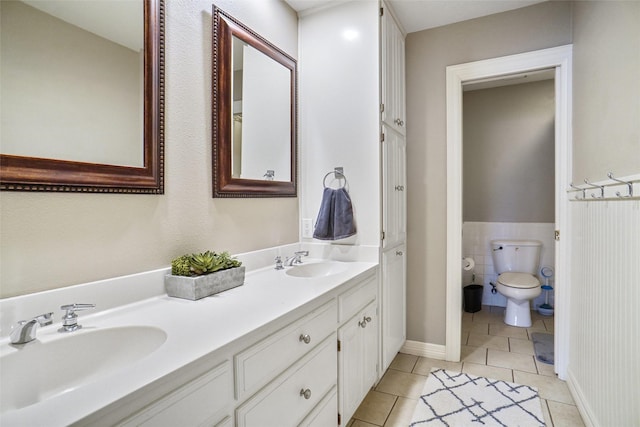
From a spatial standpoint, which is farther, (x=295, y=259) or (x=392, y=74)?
(x=392, y=74)

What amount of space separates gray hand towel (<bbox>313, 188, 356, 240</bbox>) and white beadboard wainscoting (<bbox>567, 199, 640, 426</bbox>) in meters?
1.21

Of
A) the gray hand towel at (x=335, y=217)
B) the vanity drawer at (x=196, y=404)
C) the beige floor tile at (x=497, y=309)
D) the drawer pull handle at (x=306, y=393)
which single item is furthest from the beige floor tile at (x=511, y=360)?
the vanity drawer at (x=196, y=404)

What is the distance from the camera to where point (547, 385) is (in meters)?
2.15

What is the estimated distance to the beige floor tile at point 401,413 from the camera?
1798 millimetres

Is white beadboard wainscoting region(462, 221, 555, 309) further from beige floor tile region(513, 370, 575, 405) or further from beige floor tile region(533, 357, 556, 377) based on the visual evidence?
beige floor tile region(513, 370, 575, 405)

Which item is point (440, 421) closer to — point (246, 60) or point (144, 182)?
point (144, 182)

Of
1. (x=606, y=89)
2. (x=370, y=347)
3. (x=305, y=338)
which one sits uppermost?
(x=606, y=89)

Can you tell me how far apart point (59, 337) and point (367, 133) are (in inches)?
67.7

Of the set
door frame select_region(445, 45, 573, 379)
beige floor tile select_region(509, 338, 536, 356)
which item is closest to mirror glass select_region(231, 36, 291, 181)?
door frame select_region(445, 45, 573, 379)

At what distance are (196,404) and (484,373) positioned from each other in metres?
2.17

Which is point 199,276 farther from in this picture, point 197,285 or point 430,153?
point 430,153

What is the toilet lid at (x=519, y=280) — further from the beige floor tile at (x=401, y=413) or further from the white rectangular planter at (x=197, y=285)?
the white rectangular planter at (x=197, y=285)

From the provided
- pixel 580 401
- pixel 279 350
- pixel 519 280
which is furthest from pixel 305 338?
pixel 519 280

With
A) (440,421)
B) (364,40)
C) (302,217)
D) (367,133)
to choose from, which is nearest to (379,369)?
(440,421)
